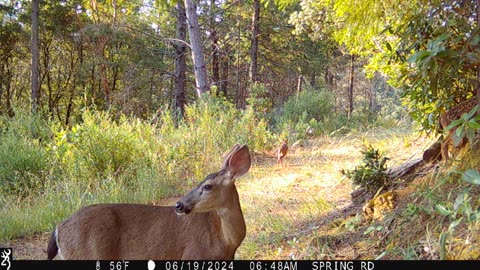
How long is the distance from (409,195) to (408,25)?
5.01ft

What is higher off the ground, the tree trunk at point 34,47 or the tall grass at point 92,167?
the tree trunk at point 34,47

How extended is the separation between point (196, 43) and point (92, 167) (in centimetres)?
666

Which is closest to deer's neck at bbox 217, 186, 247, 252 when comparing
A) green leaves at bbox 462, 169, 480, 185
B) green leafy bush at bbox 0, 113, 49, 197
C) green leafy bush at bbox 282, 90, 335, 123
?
green leaves at bbox 462, 169, 480, 185

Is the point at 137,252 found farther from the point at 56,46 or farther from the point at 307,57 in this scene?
the point at 56,46

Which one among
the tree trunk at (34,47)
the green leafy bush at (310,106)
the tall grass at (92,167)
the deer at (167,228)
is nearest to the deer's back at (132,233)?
the deer at (167,228)

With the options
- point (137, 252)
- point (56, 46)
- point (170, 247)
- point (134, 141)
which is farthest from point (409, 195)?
point (56, 46)

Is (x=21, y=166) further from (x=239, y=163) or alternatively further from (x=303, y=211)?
(x=239, y=163)

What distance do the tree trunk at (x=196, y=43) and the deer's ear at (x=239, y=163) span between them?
9.50 meters

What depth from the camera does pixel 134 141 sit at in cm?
749

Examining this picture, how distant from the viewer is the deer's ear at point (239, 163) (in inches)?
124

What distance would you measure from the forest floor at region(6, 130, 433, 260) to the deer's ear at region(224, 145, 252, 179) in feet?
2.59

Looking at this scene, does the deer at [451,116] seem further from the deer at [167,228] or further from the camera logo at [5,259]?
the camera logo at [5,259]

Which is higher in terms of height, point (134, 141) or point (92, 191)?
point (134, 141)

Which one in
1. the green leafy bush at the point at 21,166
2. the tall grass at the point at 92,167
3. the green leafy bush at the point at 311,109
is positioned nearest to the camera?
the tall grass at the point at 92,167
